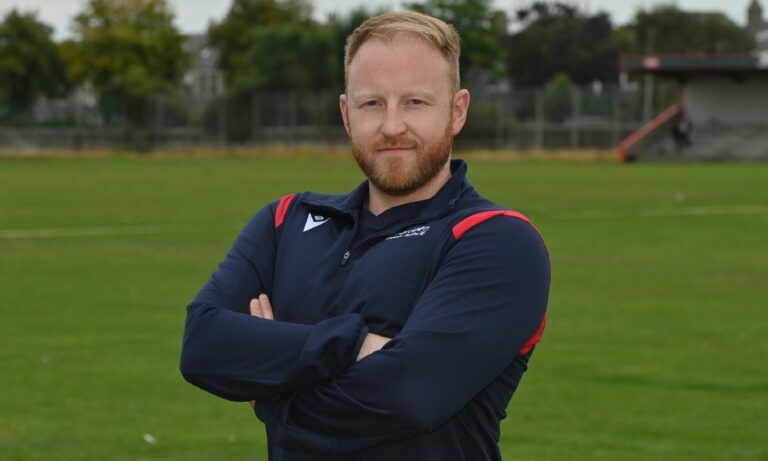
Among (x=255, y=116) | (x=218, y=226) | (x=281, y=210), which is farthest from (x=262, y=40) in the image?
(x=281, y=210)

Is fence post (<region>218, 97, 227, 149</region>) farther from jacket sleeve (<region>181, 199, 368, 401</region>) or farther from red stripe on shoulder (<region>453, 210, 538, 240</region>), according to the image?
red stripe on shoulder (<region>453, 210, 538, 240</region>)

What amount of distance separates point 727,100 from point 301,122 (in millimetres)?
20990

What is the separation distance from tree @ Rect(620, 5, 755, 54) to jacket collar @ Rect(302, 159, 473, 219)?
11669cm

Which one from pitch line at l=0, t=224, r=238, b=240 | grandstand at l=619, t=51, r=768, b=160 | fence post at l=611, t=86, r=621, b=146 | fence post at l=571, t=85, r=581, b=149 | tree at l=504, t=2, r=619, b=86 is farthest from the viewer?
tree at l=504, t=2, r=619, b=86

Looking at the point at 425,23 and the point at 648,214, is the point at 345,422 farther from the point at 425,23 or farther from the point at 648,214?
the point at 648,214

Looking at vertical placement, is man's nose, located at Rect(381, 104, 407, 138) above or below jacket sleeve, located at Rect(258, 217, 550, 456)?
above

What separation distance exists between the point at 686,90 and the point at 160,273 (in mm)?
56653

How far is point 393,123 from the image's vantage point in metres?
3.70

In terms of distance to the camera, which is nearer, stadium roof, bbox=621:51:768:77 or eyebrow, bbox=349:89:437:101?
eyebrow, bbox=349:89:437:101

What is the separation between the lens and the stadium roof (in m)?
67.2

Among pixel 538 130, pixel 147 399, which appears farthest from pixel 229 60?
pixel 147 399

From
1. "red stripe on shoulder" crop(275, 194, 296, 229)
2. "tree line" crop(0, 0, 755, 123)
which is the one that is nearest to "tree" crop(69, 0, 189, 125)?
"tree line" crop(0, 0, 755, 123)

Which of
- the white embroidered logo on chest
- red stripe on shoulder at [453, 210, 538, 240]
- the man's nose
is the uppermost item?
the man's nose

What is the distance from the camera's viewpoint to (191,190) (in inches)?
1451
